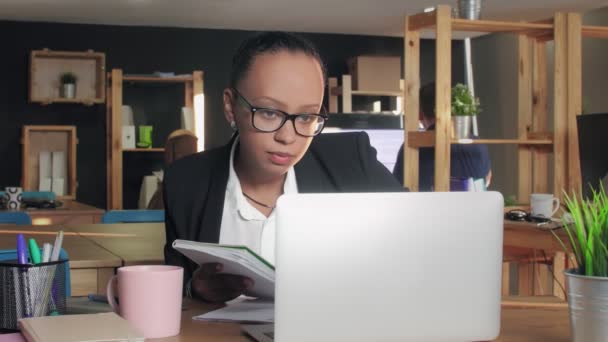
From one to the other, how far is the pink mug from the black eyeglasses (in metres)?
0.44

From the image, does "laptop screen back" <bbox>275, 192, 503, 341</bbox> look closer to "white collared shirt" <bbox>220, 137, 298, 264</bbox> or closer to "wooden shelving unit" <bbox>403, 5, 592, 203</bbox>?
"white collared shirt" <bbox>220, 137, 298, 264</bbox>

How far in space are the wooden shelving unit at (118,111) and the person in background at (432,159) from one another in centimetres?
372

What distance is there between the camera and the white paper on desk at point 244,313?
1.34 meters

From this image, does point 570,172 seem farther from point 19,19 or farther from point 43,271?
→ point 19,19

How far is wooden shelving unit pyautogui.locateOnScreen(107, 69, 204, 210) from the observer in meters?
7.89

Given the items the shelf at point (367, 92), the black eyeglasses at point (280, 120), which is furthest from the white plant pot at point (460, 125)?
the shelf at point (367, 92)

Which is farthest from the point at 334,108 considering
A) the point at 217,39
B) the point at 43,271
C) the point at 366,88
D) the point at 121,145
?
the point at 43,271

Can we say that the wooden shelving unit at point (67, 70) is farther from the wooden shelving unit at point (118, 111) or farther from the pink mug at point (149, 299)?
the pink mug at point (149, 299)

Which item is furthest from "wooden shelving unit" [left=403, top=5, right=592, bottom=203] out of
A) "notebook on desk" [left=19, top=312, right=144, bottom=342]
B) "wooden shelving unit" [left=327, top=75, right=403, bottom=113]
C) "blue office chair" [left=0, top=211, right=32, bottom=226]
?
"wooden shelving unit" [left=327, top=75, right=403, bottom=113]

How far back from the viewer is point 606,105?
24.2 feet

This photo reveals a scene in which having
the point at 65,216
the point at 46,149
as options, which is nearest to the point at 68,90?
the point at 46,149

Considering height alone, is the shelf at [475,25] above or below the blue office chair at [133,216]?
above

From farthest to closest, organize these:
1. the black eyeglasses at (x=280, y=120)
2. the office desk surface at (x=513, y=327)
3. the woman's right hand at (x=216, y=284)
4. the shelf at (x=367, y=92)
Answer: the shelf at (x=367, y=92), the black eyeglasses at (x=280, y=120), the woman's right hand at (x=216, y=284), the office desk surface at (x=513, y=327)

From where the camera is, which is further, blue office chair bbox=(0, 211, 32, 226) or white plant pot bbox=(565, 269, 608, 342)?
blue office chair bbox=(0, 211, 32, 226)
